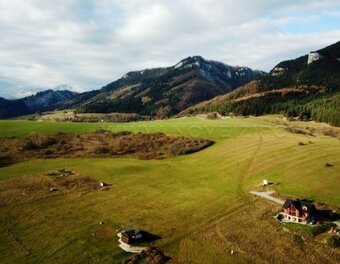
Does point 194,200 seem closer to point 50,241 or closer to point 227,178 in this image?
point 227,178

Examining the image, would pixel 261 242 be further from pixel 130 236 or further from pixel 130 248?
pixel 130 236

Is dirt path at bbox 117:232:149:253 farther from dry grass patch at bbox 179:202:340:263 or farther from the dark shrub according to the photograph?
the dark shrub

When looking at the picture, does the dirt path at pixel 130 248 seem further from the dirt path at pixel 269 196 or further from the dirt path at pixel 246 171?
the dirt path at pixel 269 196

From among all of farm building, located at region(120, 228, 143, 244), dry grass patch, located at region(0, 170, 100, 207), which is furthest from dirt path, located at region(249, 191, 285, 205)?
dry grass patch, located at region(0, 170, 100, 207)

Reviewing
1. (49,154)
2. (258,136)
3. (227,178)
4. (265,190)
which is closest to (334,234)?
(265,190)

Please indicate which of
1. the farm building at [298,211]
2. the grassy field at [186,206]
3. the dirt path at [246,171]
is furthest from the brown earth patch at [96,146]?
the farm building at [298,211]

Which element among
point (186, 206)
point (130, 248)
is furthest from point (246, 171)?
point (130, 248)

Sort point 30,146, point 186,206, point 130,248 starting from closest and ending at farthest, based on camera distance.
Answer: point 130,248
point 186,206
point 30,146
